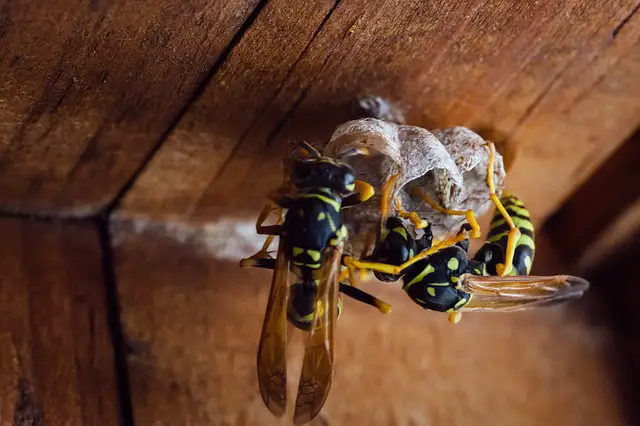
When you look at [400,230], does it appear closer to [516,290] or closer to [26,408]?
[516,290]

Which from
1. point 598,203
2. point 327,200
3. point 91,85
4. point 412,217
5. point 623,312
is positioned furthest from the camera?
point 623,312

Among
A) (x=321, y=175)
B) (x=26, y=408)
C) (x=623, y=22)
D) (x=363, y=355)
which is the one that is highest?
(x=623, y=22)

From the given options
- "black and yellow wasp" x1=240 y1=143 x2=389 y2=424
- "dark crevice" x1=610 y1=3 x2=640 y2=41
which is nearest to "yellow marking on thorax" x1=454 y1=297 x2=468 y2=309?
"black and yellow wasp" x1=240 y1=143 x2=389 y2=424

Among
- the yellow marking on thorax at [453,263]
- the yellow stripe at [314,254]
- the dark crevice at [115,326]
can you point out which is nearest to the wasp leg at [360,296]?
the yellow marking on thorax at [453,263]

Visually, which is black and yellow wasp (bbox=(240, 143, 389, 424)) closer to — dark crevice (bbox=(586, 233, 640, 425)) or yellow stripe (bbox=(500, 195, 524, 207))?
yellow stripe (bbox=(500, 195, 524, 207))

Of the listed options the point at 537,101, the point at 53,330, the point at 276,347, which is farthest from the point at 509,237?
the point at 53,330

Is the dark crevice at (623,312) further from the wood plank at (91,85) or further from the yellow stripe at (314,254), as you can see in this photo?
the wood plank at (91,85)
